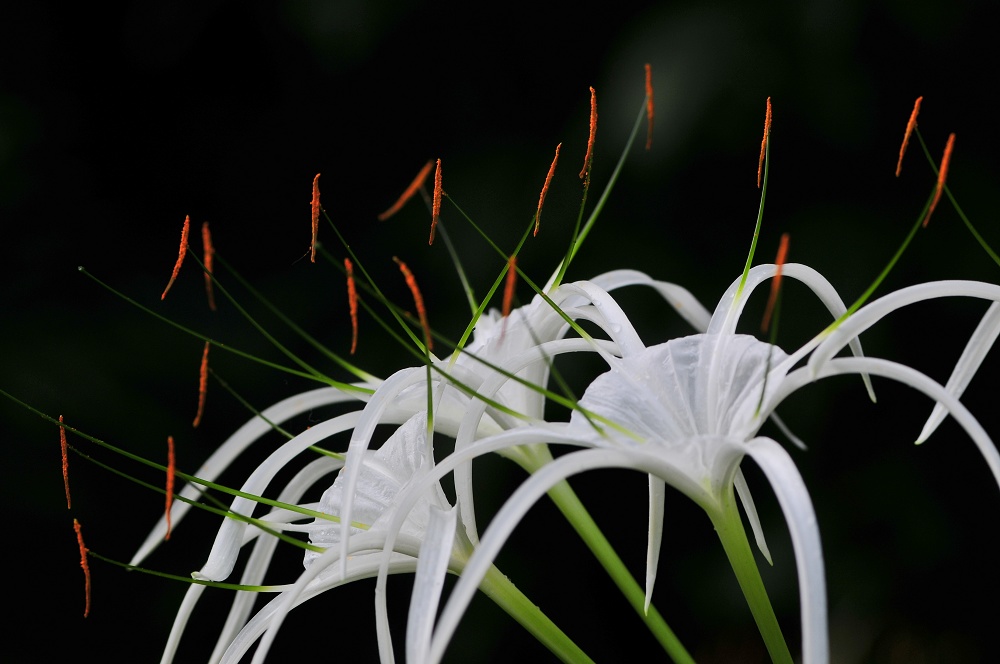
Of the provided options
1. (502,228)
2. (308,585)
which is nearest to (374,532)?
(308,585)

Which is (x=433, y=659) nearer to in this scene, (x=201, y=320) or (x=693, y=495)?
(x=693, y=495)

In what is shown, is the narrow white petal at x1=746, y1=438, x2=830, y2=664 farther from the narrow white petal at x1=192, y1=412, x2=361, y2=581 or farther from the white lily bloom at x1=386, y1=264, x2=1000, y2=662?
the narrow white petal at x1=192, y1=412, x2=361, y2=581

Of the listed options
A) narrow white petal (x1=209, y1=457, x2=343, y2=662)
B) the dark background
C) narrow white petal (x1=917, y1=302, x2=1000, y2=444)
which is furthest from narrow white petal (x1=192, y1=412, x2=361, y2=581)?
the dark background

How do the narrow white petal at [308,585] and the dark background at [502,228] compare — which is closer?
the narrow white petal at [308,585]

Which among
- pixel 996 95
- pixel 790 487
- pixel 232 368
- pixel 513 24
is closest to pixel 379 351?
pixel 232 368

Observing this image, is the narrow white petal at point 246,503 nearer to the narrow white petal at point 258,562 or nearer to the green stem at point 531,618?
the narrow white petal at point 258,562

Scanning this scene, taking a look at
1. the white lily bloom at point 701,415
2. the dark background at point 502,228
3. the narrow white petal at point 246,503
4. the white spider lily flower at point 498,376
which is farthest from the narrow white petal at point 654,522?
the dark background at point 502,228
